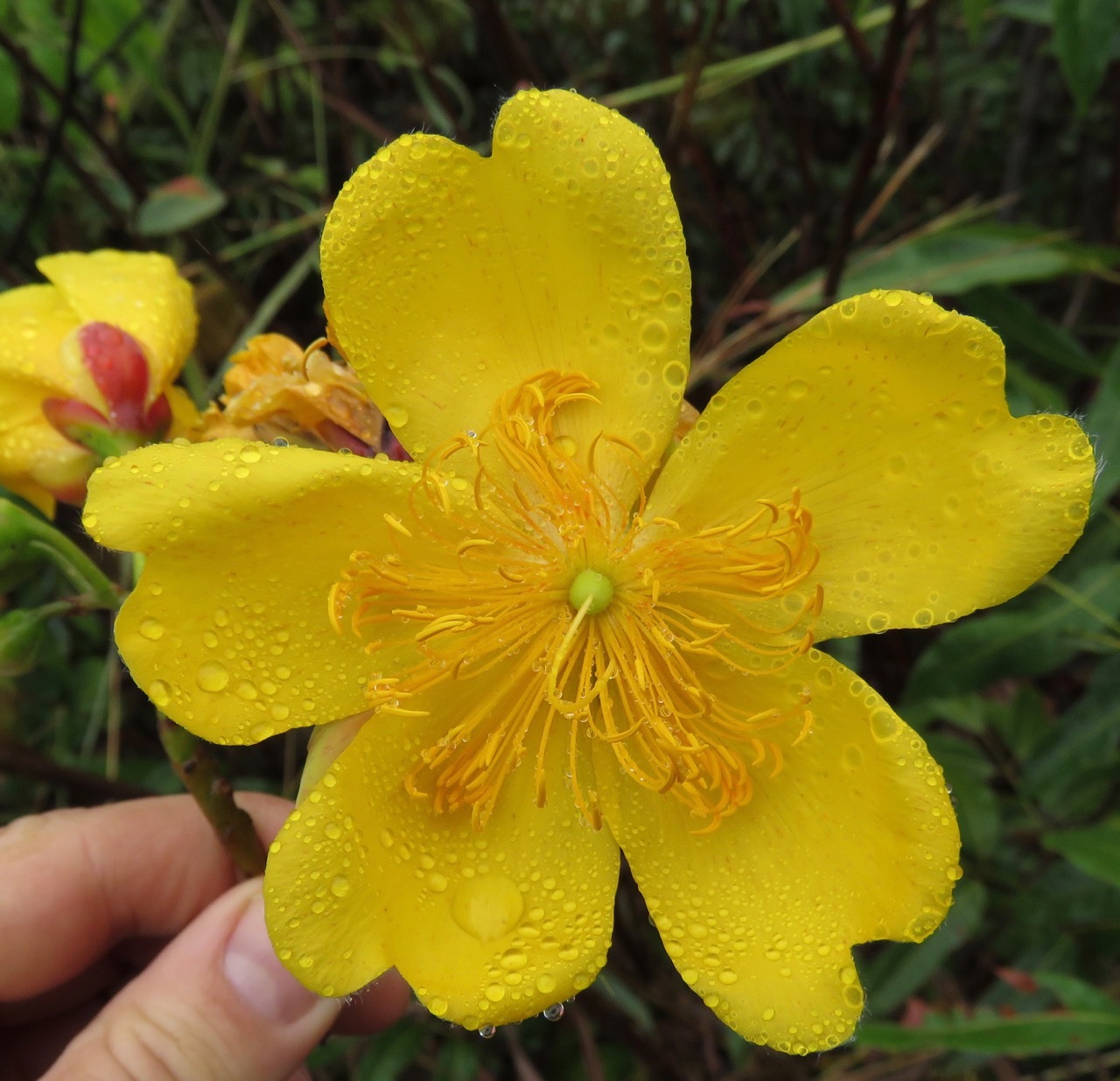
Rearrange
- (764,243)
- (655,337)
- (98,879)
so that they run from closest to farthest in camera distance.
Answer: (655,337) → (98,879) → (764,243)

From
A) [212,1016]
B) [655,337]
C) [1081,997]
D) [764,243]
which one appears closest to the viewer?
[655,337]

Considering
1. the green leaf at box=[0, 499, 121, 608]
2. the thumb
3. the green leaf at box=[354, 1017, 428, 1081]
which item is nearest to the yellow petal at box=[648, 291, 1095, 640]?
the green leaf at box=[0, 499, 121, 608]

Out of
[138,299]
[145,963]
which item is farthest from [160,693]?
[145,963]

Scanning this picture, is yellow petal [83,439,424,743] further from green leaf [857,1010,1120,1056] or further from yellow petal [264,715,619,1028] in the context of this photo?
green leaf [857,1010,1120,1056]

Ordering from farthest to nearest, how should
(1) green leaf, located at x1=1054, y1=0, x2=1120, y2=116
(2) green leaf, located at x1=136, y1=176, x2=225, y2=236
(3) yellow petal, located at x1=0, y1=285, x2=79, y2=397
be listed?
(2) green leaf, located at x1=136, y1=176, x2=225, y2=236 < (1) green leaf, located at x1=1054, y1=0, x2=1120, y2=116 < (3) yellow petal, located at x1=0, y1=285, x2=79, y2=397

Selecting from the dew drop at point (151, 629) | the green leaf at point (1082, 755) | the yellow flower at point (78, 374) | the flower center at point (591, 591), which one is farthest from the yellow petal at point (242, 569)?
the green leaf at point (1082, 755)

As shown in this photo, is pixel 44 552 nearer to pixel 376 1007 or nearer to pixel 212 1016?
pixel 212 1016

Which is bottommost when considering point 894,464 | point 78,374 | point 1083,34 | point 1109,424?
point 1109,424

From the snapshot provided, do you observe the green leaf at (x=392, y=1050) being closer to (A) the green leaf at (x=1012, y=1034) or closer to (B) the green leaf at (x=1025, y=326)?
(A) the green leaf at (x=1012, y=1034)
